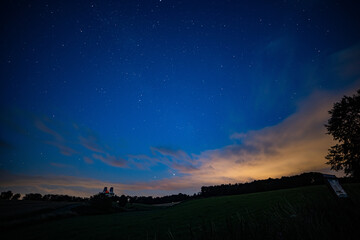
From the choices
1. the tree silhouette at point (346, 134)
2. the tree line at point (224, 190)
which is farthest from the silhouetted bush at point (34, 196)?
the tree silhouette at point (346, 134)

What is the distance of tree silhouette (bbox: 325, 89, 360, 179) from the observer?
1093 inches

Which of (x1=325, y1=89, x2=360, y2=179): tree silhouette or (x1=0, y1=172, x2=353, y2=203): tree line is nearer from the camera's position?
(x1=325, y1=89, x2=360, y2=179): tree silhouette

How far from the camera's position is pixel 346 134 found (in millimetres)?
28562

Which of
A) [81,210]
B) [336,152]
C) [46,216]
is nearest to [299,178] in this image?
[336,152]

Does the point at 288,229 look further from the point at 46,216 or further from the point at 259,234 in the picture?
the point at 46,216

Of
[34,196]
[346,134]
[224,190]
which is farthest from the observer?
[224,190]

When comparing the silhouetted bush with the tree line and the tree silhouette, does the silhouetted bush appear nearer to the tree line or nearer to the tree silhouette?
the tree line

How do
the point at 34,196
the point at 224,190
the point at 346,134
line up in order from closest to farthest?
1. the point at 346,134
2. the point at 34,196
3. the point at 224,190

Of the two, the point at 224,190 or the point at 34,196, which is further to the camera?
the point at 224,190

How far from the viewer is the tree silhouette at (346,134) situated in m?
27.8

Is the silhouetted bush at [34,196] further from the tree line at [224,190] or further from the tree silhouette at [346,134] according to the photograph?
the tree silhouette at [346,134]

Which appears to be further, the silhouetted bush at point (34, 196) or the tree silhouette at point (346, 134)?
the silhouetted bush at point (34, 196)

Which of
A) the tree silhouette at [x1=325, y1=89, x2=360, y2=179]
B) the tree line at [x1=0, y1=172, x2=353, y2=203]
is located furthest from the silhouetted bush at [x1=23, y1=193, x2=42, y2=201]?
the tree silhouette at [x1=325, y1=89, x2=360, y2=179]

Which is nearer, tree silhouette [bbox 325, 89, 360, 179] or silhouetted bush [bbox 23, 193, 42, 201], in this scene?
tree silhouette [bbox 325, 89, 360, 179]
